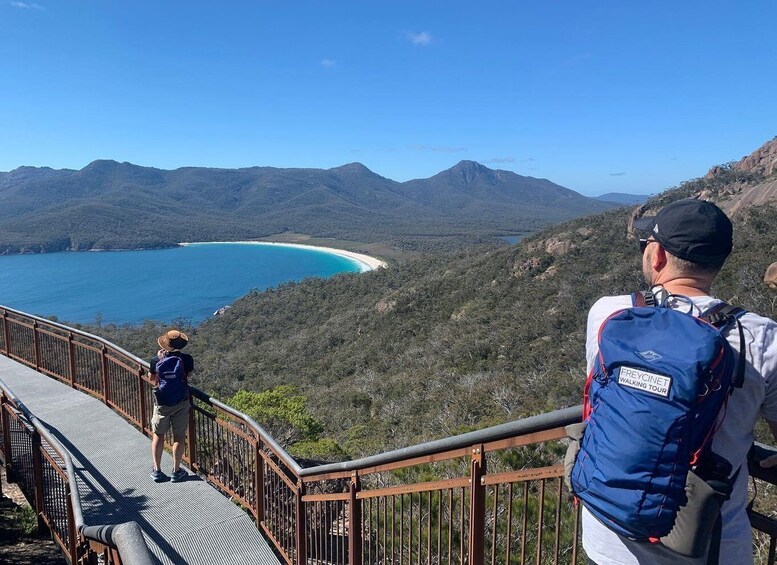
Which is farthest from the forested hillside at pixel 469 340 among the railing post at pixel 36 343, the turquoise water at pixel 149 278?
the turquoise water at pixel 149 278

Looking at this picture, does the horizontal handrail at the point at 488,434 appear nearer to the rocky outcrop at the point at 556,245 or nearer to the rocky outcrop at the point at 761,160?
the rocky outcrop at the point at 556,245

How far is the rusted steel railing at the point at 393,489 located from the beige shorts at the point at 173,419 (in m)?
0.20

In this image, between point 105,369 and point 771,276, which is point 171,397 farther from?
point 771,276

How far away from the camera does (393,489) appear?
9.87 ft

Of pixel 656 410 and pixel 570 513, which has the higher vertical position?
pixel 656 410

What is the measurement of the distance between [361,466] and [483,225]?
17135 centimetres

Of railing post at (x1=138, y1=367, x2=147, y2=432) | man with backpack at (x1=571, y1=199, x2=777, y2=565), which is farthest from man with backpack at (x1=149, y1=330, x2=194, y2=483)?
man with backpack at (x1=571, y1=199, x2=777, y2=565)

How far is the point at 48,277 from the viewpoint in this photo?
101500mm

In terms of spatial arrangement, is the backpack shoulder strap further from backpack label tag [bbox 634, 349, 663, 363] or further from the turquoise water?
the turquoise water

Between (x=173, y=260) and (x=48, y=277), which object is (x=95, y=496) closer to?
(x=48, y=277)

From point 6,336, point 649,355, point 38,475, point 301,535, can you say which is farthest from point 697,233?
point 6,336

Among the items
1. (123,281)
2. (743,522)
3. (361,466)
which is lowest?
(123,281)

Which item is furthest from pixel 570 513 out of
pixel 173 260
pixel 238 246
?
pixel 238 246

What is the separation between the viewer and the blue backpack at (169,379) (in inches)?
A: 203
